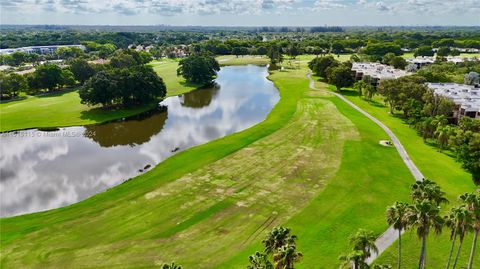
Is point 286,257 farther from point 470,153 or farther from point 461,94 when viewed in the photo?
point 461,94

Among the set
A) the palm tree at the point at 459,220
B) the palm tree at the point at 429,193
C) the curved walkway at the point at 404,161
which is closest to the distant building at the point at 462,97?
the curved walkway at the point at 404,161

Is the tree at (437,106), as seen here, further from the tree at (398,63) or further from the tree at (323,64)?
the tree at (398,63)

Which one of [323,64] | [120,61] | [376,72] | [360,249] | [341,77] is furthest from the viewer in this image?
[120,61]

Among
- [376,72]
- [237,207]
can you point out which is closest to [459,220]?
[237,207]

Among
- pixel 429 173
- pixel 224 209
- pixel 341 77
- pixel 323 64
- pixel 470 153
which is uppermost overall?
pixel 323 64

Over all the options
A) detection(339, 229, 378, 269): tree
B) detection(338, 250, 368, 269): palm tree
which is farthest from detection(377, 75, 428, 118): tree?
detection(338, 250, 368, 269): palm tree
